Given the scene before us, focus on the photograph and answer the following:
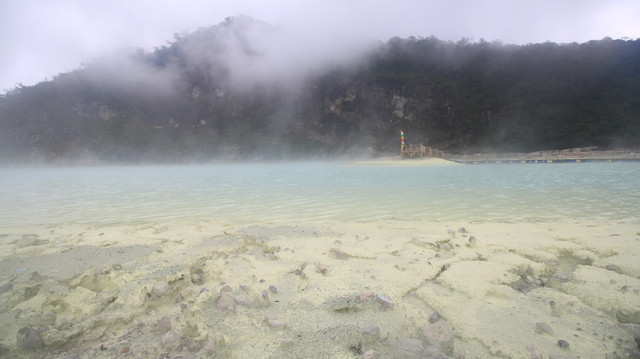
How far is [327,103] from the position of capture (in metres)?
76.2

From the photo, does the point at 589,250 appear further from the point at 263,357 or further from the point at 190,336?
the point at 190,336

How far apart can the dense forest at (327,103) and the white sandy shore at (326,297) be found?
2453 inches

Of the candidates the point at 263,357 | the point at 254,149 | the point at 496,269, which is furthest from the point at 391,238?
the point at 254,149

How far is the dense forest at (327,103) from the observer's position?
5881cm

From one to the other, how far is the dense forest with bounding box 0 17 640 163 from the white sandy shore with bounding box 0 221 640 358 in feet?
204

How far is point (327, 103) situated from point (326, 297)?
76866 millimetres

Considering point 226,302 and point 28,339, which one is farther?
point 226,302

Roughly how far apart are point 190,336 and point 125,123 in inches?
3657

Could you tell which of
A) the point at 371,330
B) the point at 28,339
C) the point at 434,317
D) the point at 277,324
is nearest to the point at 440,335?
the point at 434,317

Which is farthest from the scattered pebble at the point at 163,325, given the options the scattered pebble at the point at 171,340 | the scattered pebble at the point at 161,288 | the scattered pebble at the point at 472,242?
the scattered pebble at the point at 472,242

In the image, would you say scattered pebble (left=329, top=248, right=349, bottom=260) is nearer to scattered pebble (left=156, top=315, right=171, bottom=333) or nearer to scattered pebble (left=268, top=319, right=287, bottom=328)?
scattered pebble (left=268, top=319, right=287, bottom=328)

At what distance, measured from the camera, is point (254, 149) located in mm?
71875

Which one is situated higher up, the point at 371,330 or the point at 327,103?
the point at 327,103

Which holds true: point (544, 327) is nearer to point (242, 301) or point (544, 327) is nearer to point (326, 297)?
point (326, 297)
